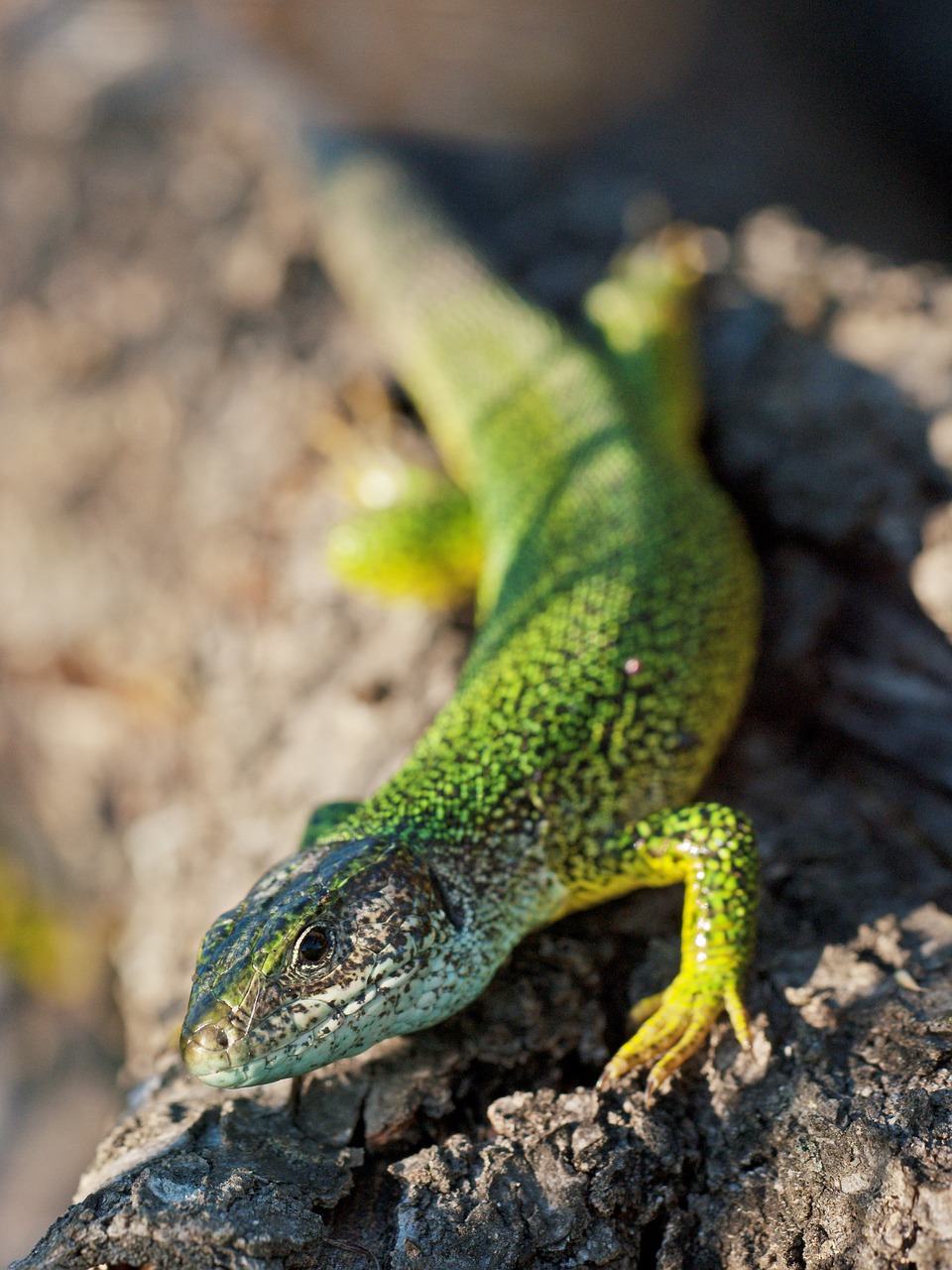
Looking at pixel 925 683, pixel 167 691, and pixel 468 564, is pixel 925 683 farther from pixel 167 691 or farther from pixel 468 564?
pixel 167 691

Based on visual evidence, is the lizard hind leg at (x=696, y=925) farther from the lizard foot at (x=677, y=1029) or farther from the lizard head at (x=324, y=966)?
the lizard head at (x=324, y=966)

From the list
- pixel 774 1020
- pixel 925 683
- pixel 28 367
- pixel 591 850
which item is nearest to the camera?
pixel 774 1020

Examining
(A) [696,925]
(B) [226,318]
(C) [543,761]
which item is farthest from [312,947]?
(B) [226,318]

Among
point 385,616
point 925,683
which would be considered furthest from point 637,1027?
point 385,616

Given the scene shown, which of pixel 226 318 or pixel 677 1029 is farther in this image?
pixel 226 318

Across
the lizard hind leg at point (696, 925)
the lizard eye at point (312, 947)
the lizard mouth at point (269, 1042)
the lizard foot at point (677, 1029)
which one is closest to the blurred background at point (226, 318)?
the lizard mouth at point (269, 1042)

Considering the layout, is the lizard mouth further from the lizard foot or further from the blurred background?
the blurred background

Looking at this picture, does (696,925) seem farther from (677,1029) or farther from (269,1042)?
(269,1042)
